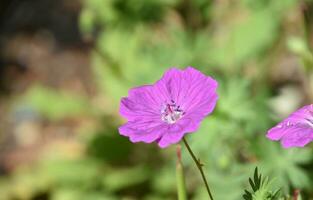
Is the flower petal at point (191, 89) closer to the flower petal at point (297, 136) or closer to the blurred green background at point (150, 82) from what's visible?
the flower petal at point (297, 136)

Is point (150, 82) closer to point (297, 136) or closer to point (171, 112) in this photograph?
point (171, 112)

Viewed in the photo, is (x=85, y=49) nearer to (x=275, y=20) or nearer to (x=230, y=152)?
(x=275, y=20)

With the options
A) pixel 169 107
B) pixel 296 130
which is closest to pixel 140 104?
pixel 169 107

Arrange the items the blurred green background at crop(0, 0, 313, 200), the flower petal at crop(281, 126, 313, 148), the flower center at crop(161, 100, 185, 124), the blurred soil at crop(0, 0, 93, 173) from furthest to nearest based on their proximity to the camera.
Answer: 1. the blurred soil at crop(0, 0, 93, 173)
2. the blurred green background at crop(0, 0, 313, 200)
3. the flower center at crop(161, 100, 185, 124)
4. the flower petal at crop(281, 126, 313, 148)

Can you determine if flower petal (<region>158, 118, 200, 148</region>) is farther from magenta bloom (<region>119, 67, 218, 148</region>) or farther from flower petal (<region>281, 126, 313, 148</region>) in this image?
flower petal (<region>281, 126, 313, 148</region>)

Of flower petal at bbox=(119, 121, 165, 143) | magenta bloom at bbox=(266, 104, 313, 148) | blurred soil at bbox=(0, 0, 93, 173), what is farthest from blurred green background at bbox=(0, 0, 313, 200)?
flower petal at bbox=(119, 121, 165, 143)

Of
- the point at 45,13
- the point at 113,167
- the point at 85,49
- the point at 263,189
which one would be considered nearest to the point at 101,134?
the point at 113,167
